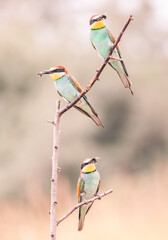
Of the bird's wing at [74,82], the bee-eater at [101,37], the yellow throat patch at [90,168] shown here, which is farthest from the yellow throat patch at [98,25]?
the yellow throat patch at [90,168]

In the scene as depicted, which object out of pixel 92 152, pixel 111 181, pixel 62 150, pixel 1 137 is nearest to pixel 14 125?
pixel 1 137

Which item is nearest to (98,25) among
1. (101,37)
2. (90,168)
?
(101,37)

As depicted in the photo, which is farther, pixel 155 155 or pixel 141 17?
pixel 141 17

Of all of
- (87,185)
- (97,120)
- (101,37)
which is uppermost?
(101,37)

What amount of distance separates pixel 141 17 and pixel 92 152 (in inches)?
96.6

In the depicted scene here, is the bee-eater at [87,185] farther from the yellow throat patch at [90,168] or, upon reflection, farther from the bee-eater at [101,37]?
the bee-eater at [101,37]

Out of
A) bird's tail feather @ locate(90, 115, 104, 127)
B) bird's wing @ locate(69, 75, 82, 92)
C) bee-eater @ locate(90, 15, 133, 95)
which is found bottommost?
bird's tail feather @ locate(90, 115, 104, 127)

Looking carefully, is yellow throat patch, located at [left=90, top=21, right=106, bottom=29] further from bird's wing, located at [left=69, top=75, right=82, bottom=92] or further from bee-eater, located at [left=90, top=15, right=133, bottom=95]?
bird's wing, located at [left=69, top=75, right=82, bottom=92]

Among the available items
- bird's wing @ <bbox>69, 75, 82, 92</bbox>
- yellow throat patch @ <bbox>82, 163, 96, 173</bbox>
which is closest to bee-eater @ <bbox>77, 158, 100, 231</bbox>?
yellow throat patch @ <bbox>82, 163, 96, 173</bbox>

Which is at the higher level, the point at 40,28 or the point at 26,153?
the point at 40,28

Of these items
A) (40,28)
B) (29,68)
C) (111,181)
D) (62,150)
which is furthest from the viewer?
(40,28)

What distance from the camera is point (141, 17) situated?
7.45m

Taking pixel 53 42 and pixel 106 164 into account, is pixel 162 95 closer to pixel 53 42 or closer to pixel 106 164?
pixel 106 164

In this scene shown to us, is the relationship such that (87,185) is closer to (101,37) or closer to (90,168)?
(90,168)
